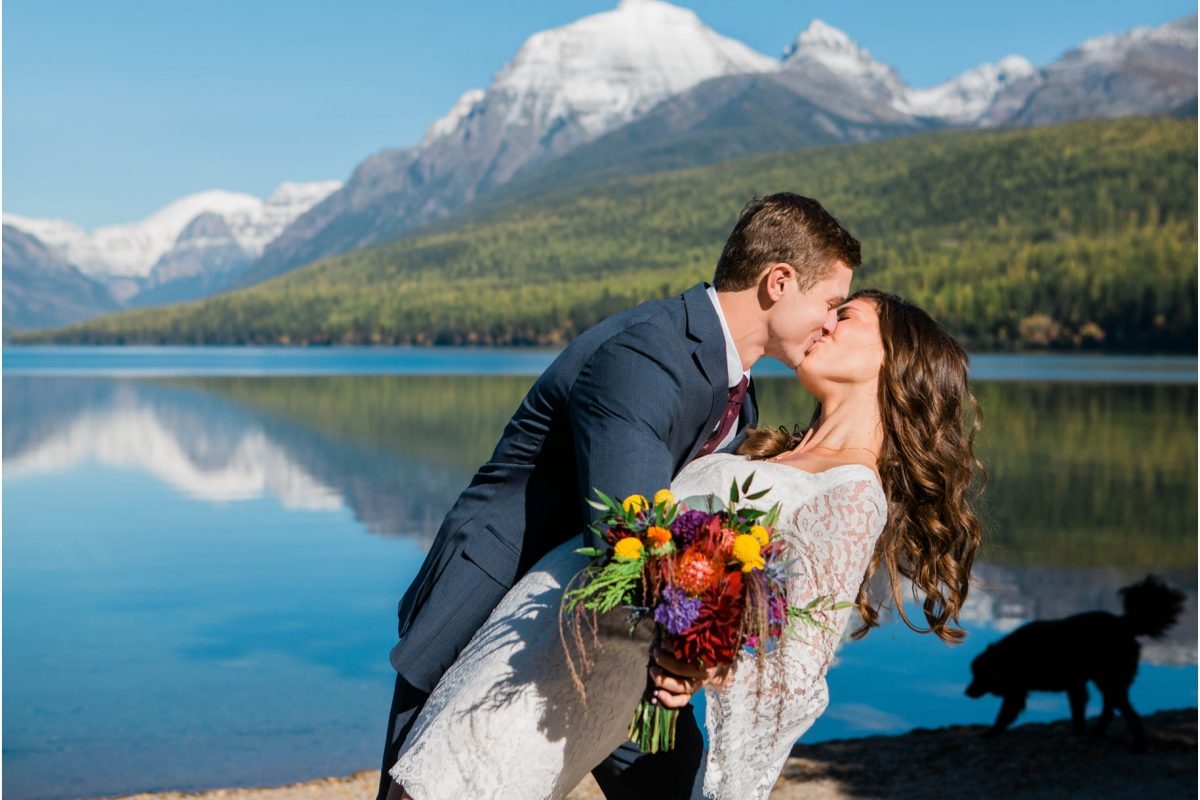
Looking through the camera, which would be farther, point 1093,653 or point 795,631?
point 1093,653

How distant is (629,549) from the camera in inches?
110

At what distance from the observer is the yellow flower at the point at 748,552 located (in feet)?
9.13

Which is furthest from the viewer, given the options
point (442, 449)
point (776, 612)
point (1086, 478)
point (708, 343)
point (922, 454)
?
point (442, 449)

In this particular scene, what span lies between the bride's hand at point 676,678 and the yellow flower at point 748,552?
0.24m

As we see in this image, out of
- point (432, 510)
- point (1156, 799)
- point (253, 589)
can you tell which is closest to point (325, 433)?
point (432, 510)

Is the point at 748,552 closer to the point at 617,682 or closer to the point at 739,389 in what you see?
the point at 617,682

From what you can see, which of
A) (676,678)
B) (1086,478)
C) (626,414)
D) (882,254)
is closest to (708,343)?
(626,414)

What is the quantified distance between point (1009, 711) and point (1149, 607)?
1221 mm

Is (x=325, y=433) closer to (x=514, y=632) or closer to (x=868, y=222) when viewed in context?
(x=514, y=632)

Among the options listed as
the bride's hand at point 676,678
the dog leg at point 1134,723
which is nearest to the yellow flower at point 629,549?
the bride's hand at point 676,678

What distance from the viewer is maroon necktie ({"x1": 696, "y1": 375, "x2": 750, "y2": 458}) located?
3.57 meters

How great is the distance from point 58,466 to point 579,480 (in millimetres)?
29058

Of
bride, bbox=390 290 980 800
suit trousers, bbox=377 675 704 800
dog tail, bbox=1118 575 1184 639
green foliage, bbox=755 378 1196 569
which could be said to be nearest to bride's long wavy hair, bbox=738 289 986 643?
bride, bbox=390 290 980 800

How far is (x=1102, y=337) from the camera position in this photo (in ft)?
313
